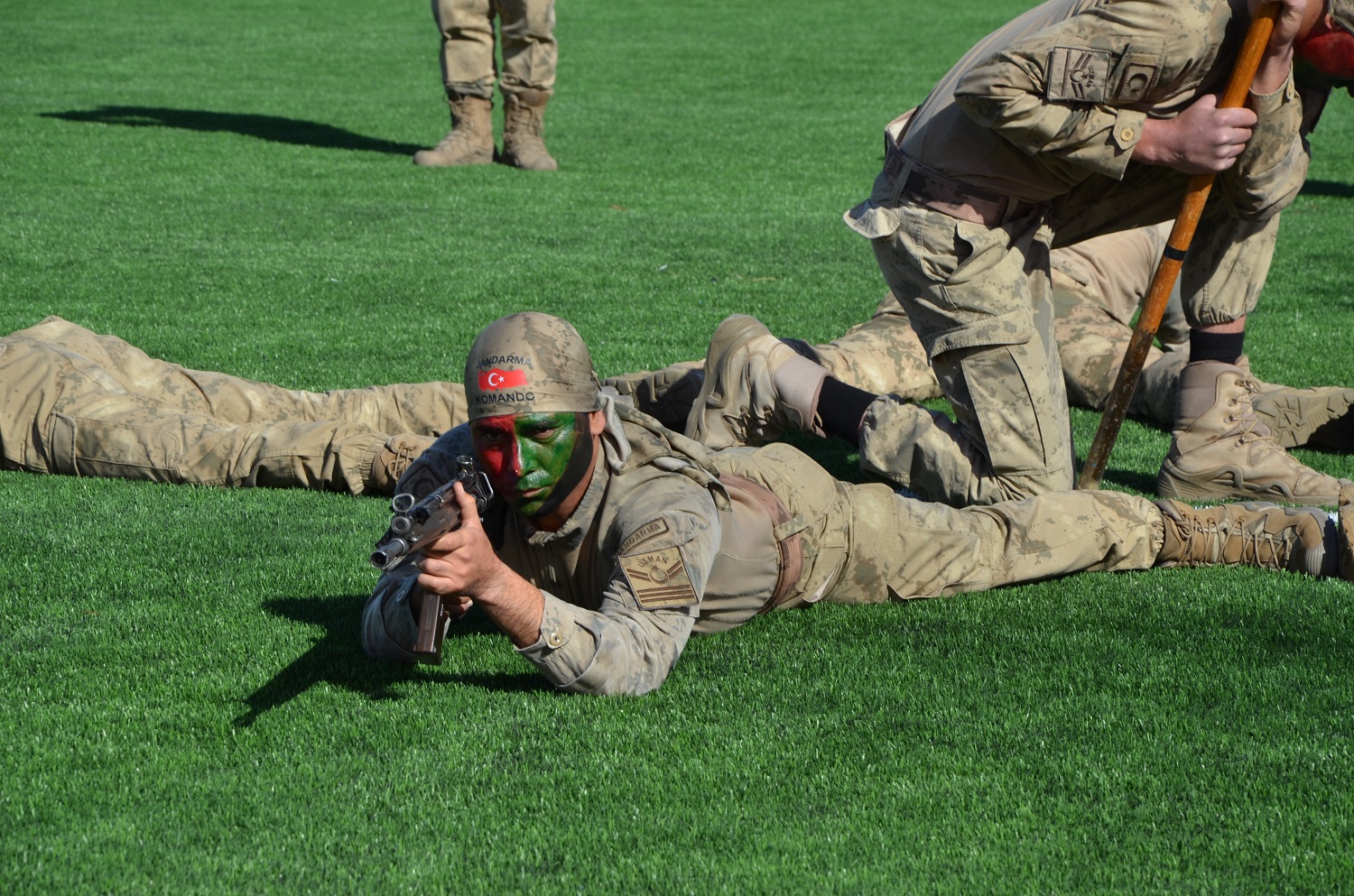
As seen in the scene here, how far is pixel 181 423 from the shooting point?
5.29m

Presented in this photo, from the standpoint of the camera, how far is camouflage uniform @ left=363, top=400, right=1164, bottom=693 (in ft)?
11.2

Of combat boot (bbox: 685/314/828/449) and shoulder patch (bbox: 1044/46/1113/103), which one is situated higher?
shoulder patch (bbox: 1044/46/1113/103)

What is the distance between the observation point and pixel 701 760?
313cm

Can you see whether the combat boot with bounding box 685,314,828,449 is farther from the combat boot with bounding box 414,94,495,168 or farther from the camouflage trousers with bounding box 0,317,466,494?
the combat boot with bounding box 414,94,495,168

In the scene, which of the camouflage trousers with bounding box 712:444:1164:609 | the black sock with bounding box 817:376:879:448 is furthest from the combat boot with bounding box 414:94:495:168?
the camouflage trousers with bounding box 712:444:1164:609

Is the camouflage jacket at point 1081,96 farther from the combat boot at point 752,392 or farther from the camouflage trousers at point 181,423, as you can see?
the camouflage trousers at point 181,423

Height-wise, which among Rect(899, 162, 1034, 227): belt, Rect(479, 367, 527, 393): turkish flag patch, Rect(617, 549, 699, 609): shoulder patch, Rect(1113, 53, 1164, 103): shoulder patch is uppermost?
Rect(1113, 53, 1164, 103): shoulder patch

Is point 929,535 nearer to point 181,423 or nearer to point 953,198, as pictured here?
point 953,198

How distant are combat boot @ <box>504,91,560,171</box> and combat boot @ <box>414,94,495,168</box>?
0.56 feet

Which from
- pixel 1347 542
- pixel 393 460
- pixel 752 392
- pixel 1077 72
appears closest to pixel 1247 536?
pixel 1347 542

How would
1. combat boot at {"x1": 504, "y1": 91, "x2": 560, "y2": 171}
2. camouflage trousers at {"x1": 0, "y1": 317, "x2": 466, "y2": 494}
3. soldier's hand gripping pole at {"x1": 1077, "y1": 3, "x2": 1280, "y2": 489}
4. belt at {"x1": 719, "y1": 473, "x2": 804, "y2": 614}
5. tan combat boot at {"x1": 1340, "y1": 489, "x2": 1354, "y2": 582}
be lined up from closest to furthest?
belt at {"x1": 719, "y1": 473, "x2": 804, "y2": 614}, tan combat boot at {"x1": 1340, "y1": 489, "x2": 1354, "y2": 582}, soldier's hand gripping pole at {"x1": 1077, "y1": 3, "x2": 1280, "y2": 489}, camouflage trousers at {"x1": 0, "y1": 317, "x2": 466, "y2": 494}, combat boot at {"x1": 504, "y1": 91, "x2": 560, "y2": 171}

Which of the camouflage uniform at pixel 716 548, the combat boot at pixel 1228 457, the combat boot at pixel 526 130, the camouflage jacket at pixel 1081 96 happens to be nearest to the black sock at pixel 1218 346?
the combat boot at pixel 1228 457

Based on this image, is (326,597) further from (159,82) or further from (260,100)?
(159,82)

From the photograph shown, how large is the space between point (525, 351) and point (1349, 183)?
9257 mm
